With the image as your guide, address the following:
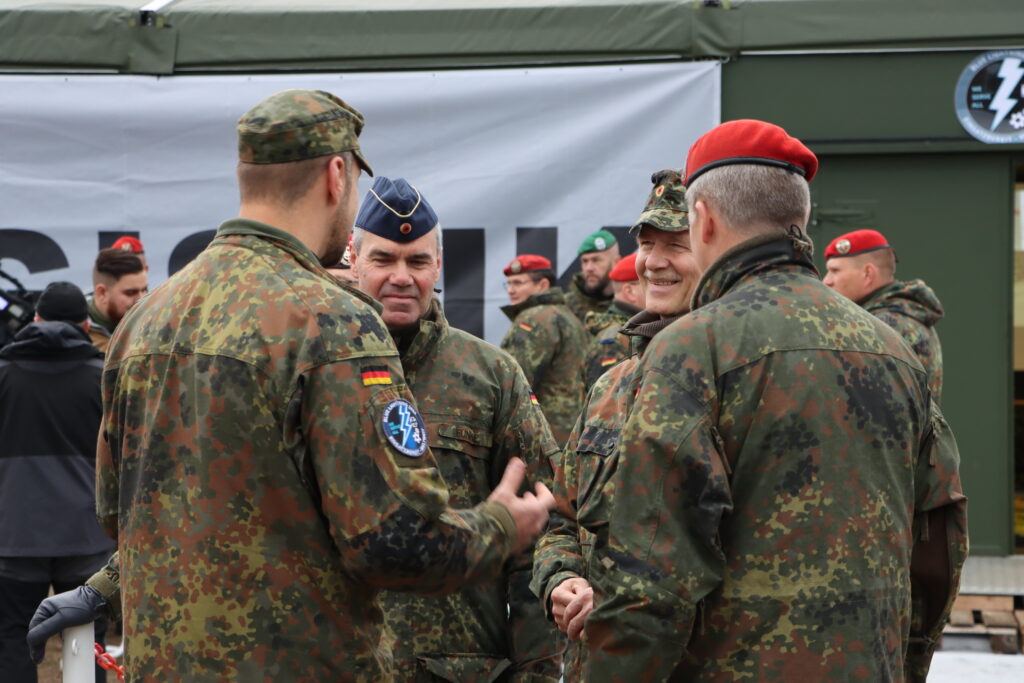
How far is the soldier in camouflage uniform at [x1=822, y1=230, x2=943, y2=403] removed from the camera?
6363mm

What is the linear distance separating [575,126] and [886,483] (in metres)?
6.01

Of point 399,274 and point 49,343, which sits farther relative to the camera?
point 49,343

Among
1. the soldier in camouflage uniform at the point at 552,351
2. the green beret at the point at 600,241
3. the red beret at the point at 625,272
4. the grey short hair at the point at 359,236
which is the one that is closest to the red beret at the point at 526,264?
the soldier in camouflage uniform at the point at 552,351

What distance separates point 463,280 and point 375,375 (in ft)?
20.2

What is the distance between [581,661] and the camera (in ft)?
8.98

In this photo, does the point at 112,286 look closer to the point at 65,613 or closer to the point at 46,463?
the point at 46,463

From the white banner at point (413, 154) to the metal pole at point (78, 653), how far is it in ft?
17.6

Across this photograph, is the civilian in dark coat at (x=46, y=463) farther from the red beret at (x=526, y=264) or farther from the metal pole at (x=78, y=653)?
the red beret at (x=526, y=264)

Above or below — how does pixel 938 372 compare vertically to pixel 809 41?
below

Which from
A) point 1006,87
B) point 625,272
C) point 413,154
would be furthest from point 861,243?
point 413,154

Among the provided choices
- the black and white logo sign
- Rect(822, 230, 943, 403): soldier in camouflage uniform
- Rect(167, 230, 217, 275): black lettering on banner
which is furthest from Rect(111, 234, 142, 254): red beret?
the black and white logo sign

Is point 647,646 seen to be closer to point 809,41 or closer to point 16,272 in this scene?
point 809,41

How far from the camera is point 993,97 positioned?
Result: 754 centimetres

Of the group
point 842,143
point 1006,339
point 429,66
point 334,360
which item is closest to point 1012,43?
point 842,143
